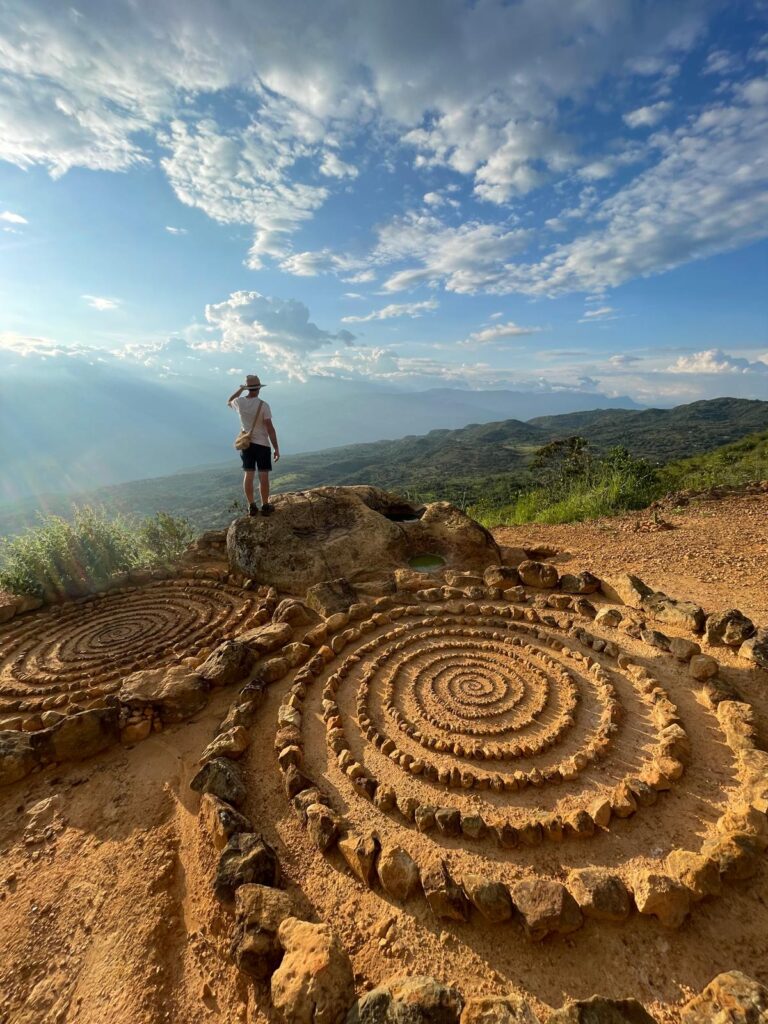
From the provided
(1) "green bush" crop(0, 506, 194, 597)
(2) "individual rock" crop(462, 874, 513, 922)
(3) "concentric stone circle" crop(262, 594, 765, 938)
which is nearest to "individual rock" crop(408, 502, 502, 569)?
(3) "concentric stone circle" crop(262, 594, 765, 938)

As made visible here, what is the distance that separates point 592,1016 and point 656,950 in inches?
40.9

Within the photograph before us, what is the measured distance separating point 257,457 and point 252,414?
38.1 inches

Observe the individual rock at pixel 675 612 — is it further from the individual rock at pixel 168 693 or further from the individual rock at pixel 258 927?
the individual rock at pixel 168 693

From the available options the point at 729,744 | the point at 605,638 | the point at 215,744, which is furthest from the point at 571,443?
the point at 215,744

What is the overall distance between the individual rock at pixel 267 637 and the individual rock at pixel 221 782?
2.52m

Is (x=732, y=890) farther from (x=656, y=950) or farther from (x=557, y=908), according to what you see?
(x=557, y=908)

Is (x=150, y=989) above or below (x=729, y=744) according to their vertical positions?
below

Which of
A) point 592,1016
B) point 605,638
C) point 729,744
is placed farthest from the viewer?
point 605,638

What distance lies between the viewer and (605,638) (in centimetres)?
737

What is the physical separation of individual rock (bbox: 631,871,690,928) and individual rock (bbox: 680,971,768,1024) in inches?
19.8

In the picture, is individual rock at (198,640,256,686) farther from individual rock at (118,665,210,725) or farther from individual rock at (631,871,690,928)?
individual rock at (631,871,690,928)

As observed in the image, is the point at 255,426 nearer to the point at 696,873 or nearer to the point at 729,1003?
the point at 696,873

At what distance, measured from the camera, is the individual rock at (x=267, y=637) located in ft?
25.1

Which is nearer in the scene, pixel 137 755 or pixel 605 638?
pixel 137 755
